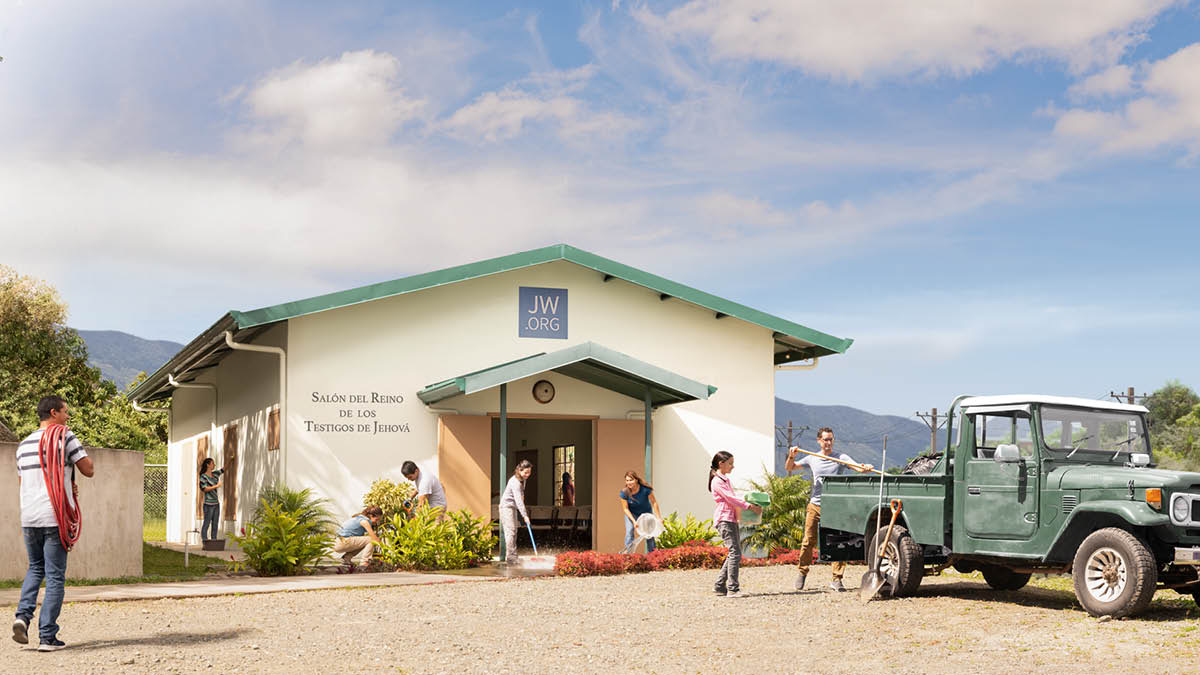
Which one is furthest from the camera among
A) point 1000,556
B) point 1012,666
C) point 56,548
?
point 1000,556

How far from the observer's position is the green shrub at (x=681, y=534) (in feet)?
57.7

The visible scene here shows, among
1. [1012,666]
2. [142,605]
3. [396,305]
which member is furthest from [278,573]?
[1012,666]

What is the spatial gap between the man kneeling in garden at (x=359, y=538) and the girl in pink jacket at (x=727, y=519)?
5.26 metres

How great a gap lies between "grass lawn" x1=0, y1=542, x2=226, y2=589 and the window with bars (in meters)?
8.50

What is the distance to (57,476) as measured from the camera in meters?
8.98

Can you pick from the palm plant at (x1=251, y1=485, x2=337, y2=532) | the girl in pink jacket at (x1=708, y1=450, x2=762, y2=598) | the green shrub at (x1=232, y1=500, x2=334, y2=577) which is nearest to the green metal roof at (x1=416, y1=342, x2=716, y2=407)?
the palm plant at (x1=251, y1=485, x2=337, y2=532)

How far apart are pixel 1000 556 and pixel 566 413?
907 cm

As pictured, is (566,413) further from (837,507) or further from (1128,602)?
(1128,602)

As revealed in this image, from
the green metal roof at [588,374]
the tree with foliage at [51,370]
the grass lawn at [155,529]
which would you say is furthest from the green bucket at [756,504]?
the tree with foliage at [51,370]

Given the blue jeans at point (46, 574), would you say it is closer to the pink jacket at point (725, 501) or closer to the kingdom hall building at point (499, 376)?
the pink jacket at point (725, 501)

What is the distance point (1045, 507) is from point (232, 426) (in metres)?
15.4

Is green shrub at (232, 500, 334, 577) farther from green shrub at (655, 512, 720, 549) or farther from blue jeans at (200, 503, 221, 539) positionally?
blue jeans at (200, 503, 221, 539)

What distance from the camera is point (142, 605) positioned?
11891 mm

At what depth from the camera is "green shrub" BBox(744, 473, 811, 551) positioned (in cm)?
1806
